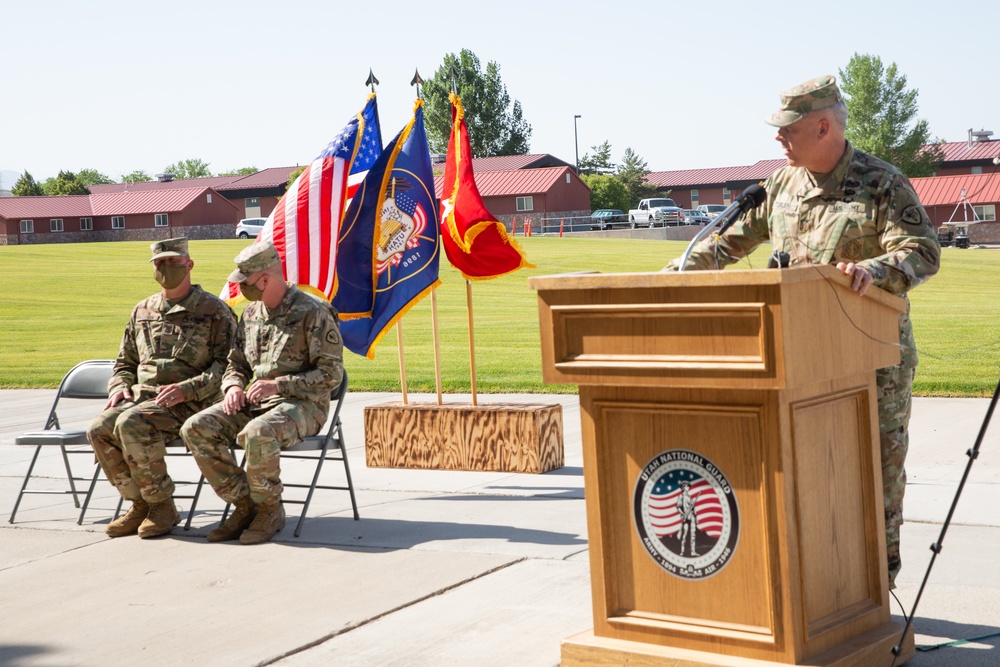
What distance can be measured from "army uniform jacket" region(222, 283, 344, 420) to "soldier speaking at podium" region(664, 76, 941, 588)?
9.74ft

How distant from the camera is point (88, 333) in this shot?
2475cm

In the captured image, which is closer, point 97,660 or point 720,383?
point 720,383

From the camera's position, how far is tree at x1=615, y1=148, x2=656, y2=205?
92438 millimetres

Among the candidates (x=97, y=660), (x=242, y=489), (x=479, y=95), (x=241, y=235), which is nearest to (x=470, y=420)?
(x=242, y=489)

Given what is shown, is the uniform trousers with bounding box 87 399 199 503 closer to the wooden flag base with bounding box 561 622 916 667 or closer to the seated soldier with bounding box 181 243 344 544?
the seated soldier with bounding box 181 243 344 544

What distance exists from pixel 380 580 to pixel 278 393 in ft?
4.88

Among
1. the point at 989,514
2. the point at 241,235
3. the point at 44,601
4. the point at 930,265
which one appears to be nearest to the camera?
the point at 930,265

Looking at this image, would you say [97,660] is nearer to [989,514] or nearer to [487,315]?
[989,514]

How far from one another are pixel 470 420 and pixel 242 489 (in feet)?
7.12

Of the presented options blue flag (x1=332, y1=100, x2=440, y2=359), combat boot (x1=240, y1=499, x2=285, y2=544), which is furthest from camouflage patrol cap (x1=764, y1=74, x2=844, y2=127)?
blue flag (x1=332, y1=100, x2=440, y2=359)

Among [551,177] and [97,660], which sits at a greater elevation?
[551,177]

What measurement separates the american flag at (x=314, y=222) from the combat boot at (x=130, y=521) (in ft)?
6.48

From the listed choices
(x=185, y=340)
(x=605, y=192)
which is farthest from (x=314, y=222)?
(x=605, y=192)

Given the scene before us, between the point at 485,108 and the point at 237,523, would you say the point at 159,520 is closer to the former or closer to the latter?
the point at 237,523
